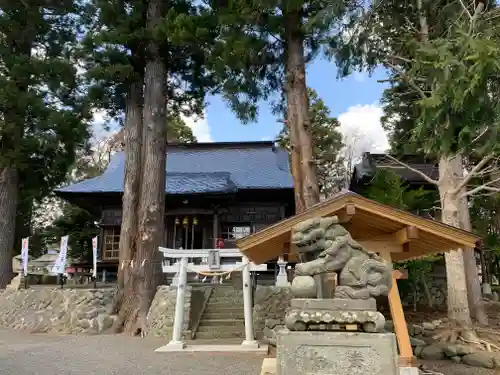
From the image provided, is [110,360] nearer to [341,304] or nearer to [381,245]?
[381,245]

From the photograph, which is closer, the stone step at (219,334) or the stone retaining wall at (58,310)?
the stone step at (219,334)

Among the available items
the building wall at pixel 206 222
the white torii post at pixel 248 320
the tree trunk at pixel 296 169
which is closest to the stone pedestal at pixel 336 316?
the white torii post at pixel 248 320

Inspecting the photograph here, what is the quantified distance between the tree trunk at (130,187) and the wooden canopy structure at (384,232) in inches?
237

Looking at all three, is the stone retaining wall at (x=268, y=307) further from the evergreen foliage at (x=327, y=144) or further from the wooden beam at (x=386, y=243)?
the evergreen foliage at (x=327, y=144)

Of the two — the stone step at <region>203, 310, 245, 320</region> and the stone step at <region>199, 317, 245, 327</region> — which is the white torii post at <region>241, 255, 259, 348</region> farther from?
the stone step at <region>203, 310, 245, 320</region>

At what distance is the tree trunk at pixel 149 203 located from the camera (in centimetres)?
1067

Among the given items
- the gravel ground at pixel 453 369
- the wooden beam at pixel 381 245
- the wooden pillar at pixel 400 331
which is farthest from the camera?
the gravel ground at pixel 453 369

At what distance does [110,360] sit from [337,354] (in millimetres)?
4838

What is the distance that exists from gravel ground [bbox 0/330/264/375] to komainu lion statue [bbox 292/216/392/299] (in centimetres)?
305

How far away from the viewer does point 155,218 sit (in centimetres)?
1089

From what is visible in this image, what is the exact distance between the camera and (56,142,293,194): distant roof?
611 inches

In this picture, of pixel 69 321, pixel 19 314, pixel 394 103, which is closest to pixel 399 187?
pixel 394 103

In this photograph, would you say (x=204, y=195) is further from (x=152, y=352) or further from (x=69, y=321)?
(x=152, y=352)

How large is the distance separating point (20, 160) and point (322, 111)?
1696cm
